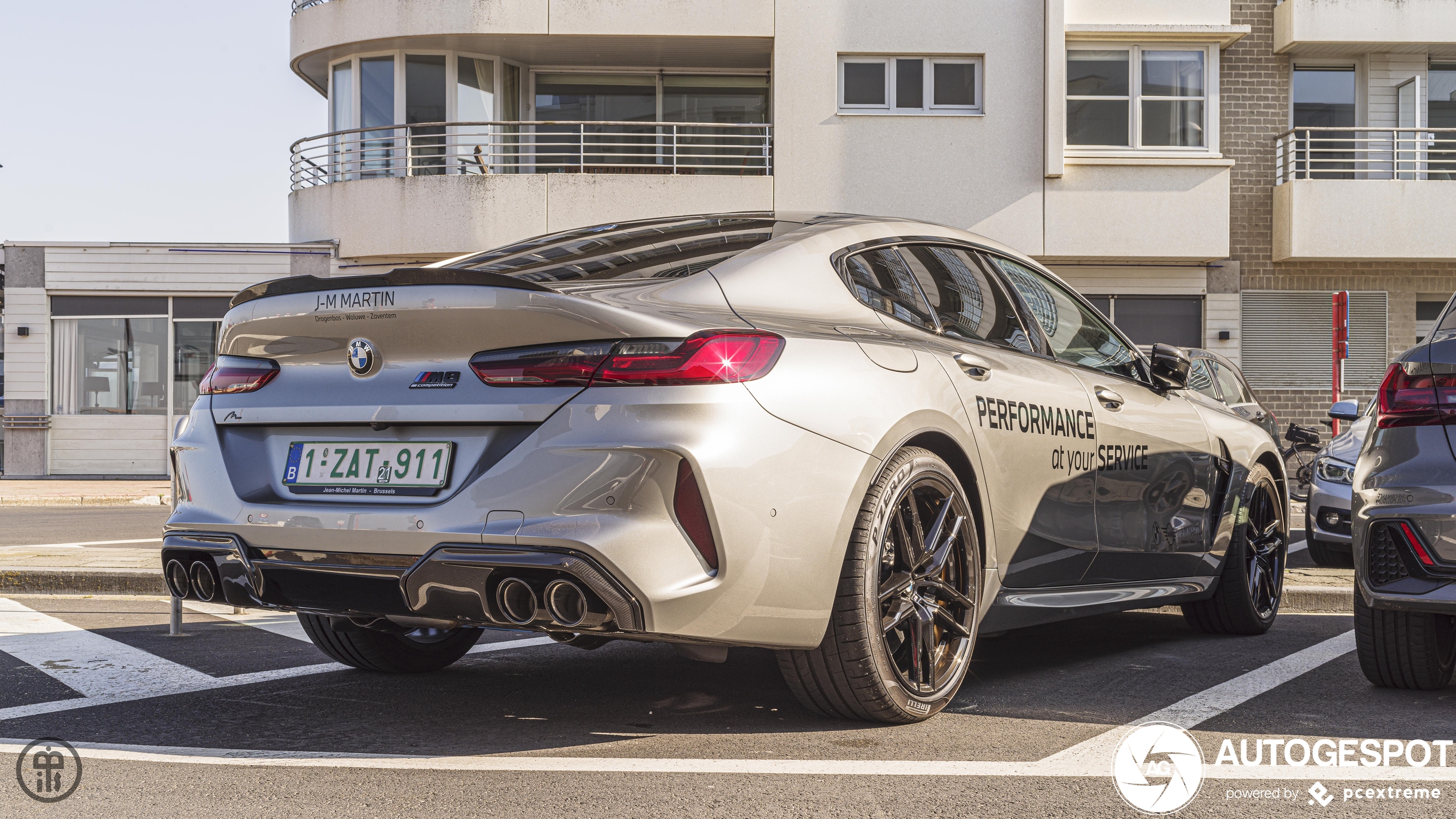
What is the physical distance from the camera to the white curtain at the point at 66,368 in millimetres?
22875

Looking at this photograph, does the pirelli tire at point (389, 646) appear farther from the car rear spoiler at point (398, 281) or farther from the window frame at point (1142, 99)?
the window frame at point (1142, 99)

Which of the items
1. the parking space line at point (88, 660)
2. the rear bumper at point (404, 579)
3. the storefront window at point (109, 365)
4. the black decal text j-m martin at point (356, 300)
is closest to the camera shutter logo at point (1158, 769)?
the rear bumper at point (404, 579)

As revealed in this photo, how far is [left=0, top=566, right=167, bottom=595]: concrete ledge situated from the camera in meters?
7.68

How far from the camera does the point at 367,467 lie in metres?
3.62

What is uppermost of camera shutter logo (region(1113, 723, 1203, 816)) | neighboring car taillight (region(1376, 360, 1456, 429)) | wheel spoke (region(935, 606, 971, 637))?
neighboring car taillight (region(1376, 360, 1456, 429))

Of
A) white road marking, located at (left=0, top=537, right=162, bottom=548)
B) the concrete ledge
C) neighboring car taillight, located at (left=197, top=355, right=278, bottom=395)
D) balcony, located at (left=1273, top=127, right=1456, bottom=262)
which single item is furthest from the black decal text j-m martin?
balcony, located at (left=1273, top=127, right=1456, bottom=262)

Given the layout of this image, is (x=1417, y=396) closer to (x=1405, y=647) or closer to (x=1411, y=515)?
Result: (x=1411, y=515)

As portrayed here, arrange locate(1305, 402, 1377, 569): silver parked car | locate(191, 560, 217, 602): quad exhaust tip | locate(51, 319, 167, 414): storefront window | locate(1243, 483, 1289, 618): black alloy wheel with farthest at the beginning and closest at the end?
locate(51, 319, 167, 414): storefront window < locate(1305, 402, 1377, 569): silver parked car < locate(1243, 483, 1289, 618): black alloy wheel < locate(191, 560, 217, 602): quad exhaust tip

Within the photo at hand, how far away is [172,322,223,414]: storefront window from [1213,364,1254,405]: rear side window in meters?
16.0

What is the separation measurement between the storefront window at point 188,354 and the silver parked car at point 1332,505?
18188mm

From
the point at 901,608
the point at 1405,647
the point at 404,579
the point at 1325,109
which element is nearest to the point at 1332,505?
the point at 1405,647

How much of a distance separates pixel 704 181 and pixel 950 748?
1716 cm

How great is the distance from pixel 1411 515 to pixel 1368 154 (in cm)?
1981

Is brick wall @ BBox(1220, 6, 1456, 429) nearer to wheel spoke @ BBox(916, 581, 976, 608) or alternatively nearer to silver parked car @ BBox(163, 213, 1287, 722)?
silver parked car @ BBox(163, 213, 1287, 722)
